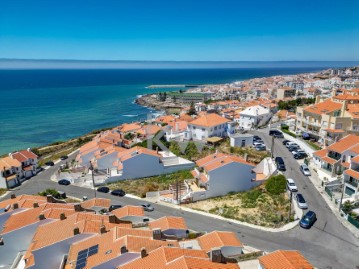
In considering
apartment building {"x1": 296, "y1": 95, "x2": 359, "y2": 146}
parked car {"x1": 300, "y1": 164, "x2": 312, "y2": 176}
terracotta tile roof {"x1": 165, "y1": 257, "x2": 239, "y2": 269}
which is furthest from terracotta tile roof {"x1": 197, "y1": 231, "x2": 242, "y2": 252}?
apartment building {"x1": 296, "y1": 95, "x2": 359, "y2": 146}

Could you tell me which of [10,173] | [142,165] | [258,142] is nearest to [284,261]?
[142,165]

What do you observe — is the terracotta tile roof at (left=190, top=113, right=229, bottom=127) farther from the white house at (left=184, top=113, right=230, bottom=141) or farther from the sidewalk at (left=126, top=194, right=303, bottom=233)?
the sidewalk at (left=126, top=194, right=303, bottom=233)

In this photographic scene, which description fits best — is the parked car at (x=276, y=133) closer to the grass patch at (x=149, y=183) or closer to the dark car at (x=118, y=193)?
the grass patch at (x=149, y=183)

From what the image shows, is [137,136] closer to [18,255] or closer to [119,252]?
[18,255]

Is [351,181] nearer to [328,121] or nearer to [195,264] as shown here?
[328,121]

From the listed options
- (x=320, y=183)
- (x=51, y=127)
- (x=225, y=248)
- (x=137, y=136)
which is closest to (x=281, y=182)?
(x=320, y=183)

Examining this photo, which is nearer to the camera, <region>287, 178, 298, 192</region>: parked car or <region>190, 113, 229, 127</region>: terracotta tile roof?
<region>287, 178, 298, 192</region>: parked car
